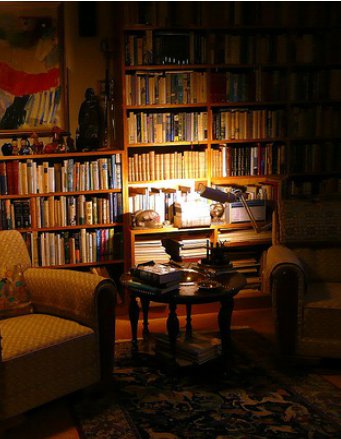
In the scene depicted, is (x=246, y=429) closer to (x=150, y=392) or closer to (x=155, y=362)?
(x=150, y=392)

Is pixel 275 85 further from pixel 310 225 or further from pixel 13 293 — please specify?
pixel 13 293

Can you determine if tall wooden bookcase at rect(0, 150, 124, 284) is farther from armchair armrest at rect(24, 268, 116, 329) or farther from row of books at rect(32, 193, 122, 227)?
armchair armrest at rect(24, 268, 116, 329)

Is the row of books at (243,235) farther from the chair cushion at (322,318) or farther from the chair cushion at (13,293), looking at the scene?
the chair cushion at (13,293)

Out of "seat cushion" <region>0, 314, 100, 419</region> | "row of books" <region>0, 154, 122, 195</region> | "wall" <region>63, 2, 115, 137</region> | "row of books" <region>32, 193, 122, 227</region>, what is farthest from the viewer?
"wall" <region>63, 2, 115, 137</region>

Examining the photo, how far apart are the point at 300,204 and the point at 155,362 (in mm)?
1352

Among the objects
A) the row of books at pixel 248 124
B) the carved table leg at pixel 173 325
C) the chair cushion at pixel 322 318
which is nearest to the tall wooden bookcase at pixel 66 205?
the row of books at pixel 248 124

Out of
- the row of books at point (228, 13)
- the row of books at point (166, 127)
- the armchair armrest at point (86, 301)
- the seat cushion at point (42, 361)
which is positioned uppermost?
the row of books at point (228, 13)

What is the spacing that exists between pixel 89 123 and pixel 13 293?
170 centimetres

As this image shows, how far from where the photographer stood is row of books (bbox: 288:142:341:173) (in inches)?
187

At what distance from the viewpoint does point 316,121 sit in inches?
187

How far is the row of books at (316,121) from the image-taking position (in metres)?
4.71

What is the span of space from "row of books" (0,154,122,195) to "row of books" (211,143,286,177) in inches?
30.2

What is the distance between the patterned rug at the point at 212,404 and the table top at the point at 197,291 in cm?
45

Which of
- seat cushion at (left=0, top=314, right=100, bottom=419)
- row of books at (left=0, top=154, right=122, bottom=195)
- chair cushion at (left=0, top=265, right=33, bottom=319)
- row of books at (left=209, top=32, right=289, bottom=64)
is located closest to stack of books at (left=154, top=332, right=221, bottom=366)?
seat cushion at (left=0, top=314, right=100, bottom=419)
